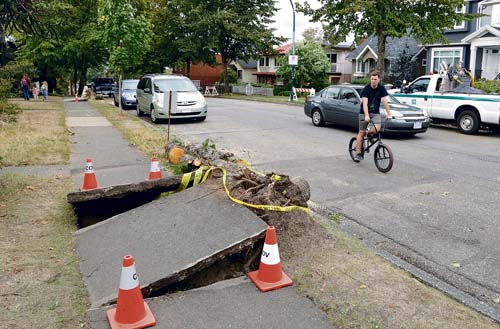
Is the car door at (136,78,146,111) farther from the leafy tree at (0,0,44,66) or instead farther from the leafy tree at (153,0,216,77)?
the leafy tree at (153,0,216,77)

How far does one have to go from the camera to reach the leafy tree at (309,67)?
43.3 metres

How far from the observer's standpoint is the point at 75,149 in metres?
10.6

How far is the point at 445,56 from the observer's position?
3222cm

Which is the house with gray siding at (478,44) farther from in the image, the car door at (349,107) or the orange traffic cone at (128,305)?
the orange traffic cone at (128,305)

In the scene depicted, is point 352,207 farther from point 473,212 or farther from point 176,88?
point 176,88

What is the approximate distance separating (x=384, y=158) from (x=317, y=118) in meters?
7.11

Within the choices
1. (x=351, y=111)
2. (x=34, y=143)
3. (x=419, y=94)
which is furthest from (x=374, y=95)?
(x=34, y=143)

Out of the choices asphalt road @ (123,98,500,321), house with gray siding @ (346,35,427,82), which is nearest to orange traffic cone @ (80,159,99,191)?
asphalt road @ (123,98,500,321)

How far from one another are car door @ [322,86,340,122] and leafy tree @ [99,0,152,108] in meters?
7.94

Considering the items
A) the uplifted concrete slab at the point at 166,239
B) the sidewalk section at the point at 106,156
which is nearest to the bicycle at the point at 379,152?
the uplifted concrete slab at the point at 166,239

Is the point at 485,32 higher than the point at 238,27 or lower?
lower

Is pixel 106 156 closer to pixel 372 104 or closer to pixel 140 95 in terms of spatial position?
pixel 372 104

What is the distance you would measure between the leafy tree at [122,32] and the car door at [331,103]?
7.94 m

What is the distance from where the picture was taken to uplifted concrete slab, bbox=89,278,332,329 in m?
3.30
